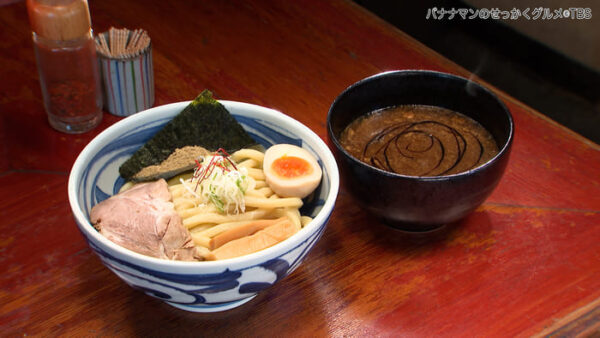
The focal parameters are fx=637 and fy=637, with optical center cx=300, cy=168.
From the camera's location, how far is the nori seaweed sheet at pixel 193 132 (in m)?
1.26

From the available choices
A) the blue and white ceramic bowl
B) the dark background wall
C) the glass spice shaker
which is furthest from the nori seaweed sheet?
the dark background wall

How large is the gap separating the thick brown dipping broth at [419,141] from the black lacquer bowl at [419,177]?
2 cm

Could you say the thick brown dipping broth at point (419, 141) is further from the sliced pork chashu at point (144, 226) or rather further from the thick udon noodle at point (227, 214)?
the sliced pork chashu at point (144, 226)

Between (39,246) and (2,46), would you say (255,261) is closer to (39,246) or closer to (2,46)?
A: (39,246)

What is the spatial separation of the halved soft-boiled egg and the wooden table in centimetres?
16

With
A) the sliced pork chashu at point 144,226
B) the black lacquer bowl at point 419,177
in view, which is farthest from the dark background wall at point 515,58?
the sliced pork chashu at point 144,226

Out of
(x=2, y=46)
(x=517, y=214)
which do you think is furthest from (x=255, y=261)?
(x=2, y=46)

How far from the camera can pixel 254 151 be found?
1.29 metres

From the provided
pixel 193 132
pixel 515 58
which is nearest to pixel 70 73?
pixel 193 132

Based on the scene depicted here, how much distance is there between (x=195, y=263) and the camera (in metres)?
0.93

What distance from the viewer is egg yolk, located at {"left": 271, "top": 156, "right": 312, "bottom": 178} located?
1184 mm

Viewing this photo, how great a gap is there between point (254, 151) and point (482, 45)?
202cm

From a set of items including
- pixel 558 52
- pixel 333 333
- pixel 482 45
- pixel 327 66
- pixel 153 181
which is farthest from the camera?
pixel 482 45

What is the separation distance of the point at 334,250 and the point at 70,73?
0.77 metres
